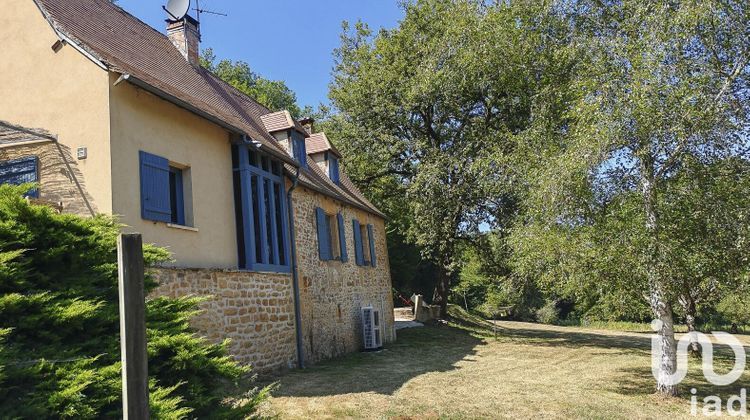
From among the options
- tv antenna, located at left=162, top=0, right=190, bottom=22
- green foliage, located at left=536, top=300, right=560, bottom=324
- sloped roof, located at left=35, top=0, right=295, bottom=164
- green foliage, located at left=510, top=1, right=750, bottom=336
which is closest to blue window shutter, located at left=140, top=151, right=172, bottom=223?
sloped roof, located at left=35, top=0, right=295, bottom=164

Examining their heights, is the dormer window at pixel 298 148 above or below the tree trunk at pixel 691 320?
above

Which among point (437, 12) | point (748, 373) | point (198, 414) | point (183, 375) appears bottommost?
point (748, 373)

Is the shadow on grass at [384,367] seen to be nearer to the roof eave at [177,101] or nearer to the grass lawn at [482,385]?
the grass lawn at [482,385]

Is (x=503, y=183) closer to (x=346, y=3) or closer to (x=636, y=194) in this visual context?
(x=636, y=194)

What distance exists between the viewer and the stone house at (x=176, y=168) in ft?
26.0

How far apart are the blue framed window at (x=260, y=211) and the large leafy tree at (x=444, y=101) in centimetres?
676

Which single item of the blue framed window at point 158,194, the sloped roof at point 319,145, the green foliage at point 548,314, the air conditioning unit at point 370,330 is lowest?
the green foliage at point 548,314

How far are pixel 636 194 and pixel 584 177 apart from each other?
90 cm

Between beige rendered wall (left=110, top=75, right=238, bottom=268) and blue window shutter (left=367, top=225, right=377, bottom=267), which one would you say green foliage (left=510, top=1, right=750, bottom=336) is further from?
blue window shutter (left=367, top=225, right=377, bottom=267)

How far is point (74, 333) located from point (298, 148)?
10.5 m

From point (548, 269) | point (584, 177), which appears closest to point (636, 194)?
point (584, 177)

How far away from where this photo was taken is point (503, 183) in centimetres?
1593

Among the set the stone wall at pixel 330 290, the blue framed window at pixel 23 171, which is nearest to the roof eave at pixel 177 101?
the blue framed window at pixel 23 171

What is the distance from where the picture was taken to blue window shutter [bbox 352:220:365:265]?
15802 millimetres
